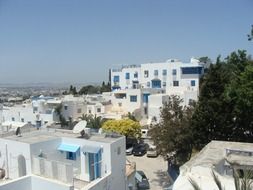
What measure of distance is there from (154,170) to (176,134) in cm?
710

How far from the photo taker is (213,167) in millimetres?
9195

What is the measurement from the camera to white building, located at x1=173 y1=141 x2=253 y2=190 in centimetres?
855

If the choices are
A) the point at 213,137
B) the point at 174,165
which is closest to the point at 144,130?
the point at 174,165

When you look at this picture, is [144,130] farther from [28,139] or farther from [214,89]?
[28,139]

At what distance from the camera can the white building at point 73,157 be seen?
1418cm

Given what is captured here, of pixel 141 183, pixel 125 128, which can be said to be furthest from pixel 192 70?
pixel 141 183

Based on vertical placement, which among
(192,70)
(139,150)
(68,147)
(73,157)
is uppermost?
(192,70)

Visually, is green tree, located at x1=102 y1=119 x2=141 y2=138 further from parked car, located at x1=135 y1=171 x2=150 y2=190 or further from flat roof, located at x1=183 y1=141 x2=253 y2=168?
flat roof, located at x1=183 y1=141 x2=253 y2=168

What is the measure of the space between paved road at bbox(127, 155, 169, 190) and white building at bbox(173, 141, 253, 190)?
1174 centimetres

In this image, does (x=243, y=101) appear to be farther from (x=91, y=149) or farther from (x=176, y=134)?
(x=91, y=149)

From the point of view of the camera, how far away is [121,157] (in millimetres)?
15945

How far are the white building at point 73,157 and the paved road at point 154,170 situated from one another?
261 inches

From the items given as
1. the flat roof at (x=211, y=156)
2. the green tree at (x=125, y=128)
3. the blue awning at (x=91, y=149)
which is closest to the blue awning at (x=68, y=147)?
the blue awning at (x=91, y=149)

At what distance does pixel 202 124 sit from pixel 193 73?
3083 centimetres
